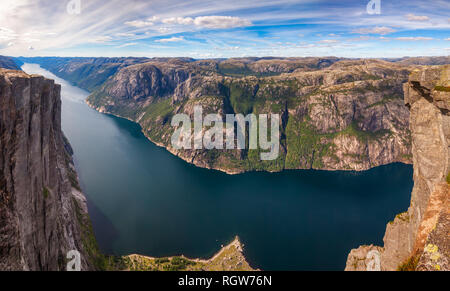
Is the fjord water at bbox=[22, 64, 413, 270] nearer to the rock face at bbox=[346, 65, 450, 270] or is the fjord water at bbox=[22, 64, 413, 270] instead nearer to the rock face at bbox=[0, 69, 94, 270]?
the rock face at bbox=[0, 69, 94, 270]

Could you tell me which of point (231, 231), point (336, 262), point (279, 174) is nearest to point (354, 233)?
point (336, 262)

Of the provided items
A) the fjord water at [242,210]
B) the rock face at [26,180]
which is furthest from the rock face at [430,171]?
the fjord water at [242,210]

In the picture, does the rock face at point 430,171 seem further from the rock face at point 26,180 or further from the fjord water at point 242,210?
the fjord water at point 242,210

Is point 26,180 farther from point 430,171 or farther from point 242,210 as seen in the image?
point 242,210

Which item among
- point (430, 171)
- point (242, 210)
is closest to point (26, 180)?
point (430, 171)

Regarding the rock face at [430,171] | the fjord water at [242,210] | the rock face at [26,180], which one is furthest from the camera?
the fjord water at [242,210]
